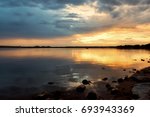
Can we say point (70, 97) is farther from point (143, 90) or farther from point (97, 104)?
point (97, 104)

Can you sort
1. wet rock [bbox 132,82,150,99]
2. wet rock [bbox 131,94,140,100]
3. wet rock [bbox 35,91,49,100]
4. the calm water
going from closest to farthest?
wet rock [bbox 132,82,150,99] → wet rock [bbox 131,94,140,100] → wet rock [bbox 35,91,49,100] → the calm water

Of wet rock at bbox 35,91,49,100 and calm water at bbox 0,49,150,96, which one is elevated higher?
wet rock at bbox 35,91,49,100

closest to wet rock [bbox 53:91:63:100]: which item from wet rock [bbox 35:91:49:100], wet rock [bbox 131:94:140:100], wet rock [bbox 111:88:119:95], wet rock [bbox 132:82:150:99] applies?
wet rock [bbox 35:91:49:100]

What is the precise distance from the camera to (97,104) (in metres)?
12.9

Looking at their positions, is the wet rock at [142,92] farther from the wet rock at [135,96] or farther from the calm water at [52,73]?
the calm water at [52,73]

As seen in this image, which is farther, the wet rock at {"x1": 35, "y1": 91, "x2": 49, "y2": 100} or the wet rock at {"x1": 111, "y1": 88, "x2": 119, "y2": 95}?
the wet rock at {"x1": 111, "y1": 88, "x2": 119, "y2": 95}

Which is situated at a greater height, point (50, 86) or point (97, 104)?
point (97, 104)

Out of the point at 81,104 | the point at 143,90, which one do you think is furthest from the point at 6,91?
the point at 81,104

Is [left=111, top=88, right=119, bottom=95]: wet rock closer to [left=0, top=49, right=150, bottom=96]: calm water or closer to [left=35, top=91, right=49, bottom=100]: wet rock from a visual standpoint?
[left=35, top=91, right=49, bottom=100]: wet rock

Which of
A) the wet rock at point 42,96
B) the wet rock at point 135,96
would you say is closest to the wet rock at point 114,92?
the wet rock at point 135,96

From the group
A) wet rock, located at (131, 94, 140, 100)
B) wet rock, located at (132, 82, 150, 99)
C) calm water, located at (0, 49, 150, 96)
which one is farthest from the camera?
calm water, located at (0, 49, 150, 96)

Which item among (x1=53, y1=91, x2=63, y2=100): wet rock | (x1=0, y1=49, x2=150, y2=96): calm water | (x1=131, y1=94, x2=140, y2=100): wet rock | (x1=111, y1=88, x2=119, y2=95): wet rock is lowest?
(x1=0, y1=49, x2=150, y2=96): calm water

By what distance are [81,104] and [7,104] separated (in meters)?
3.82

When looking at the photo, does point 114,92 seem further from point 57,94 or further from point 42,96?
point 42,96
